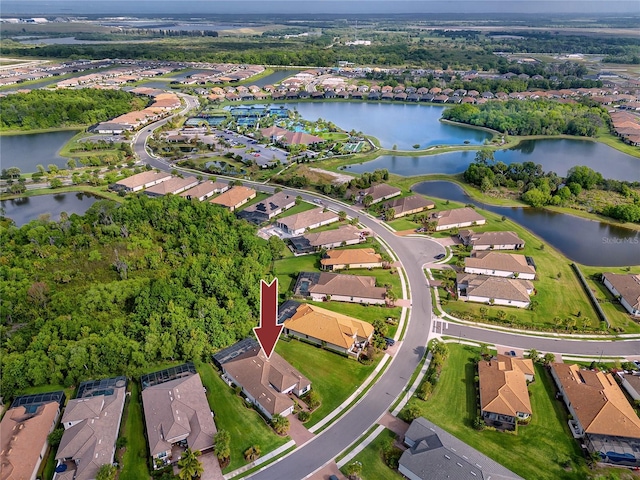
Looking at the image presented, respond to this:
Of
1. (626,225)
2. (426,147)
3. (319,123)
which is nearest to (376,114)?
(319,123)

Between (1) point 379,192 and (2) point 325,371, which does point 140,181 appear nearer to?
(1) point 379,192

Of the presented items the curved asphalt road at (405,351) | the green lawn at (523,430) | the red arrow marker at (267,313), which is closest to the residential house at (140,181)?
the curved asphalt road at (405,351)

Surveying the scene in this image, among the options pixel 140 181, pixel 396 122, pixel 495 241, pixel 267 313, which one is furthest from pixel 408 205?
pixel 396 122

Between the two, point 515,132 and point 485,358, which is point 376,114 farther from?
point 485,358

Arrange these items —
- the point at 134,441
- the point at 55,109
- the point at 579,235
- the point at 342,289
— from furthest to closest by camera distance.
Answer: the point at 55,109, the point at 579,235, the point at 342,289, the point at 134,441

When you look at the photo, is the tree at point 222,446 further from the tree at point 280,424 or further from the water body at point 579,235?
the water body at point 579,235

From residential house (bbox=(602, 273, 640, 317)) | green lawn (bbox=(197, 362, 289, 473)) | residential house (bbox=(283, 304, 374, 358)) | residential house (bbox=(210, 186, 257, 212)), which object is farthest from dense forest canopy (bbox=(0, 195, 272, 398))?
residential house (bbox=(602, 273, 640, 317))
